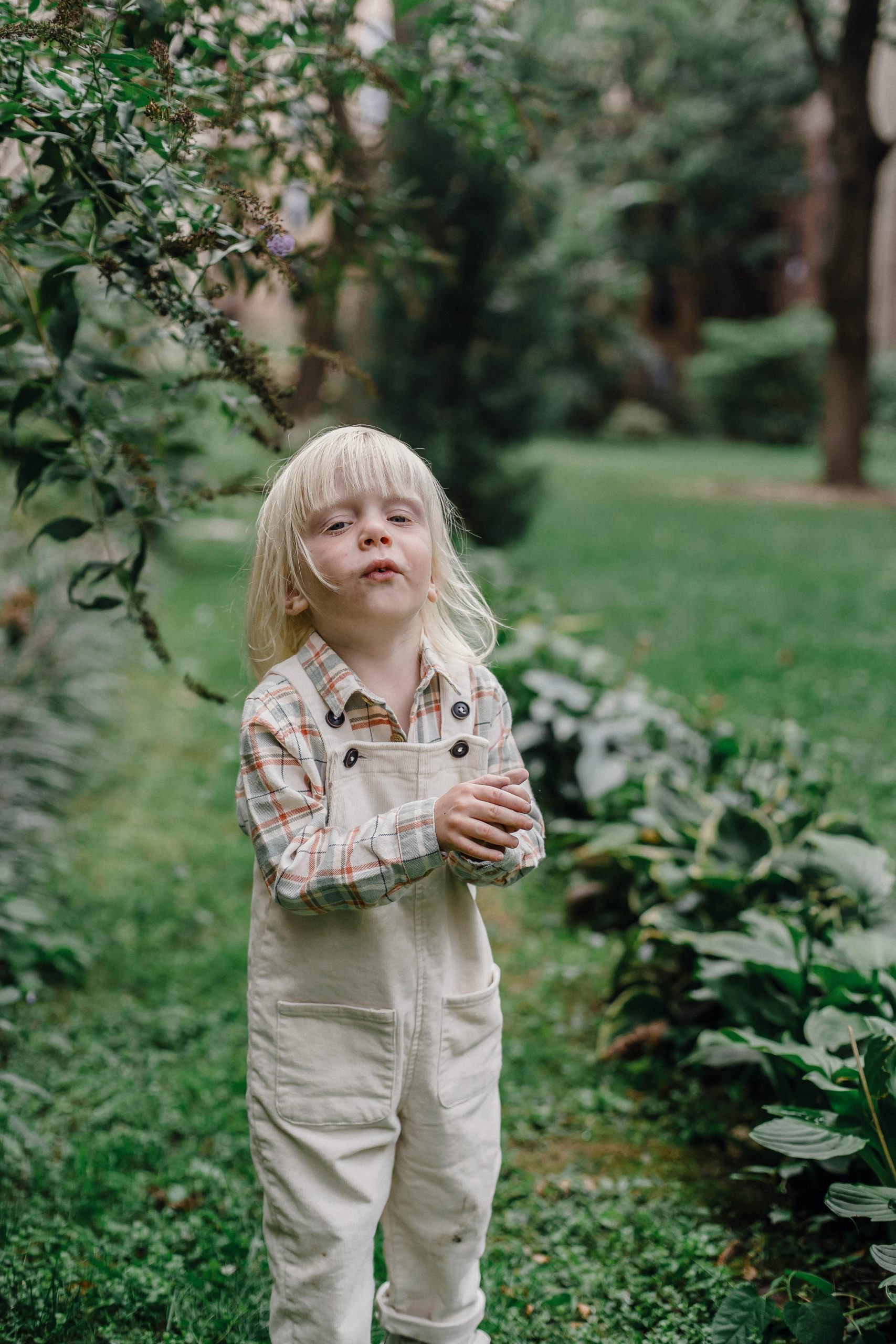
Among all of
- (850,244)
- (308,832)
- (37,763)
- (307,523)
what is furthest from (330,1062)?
→ (850,244)

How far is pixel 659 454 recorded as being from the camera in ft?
63.0

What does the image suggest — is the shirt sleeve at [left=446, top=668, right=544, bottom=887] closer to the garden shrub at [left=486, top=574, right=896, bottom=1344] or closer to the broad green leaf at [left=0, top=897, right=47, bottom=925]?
the garden shrub at [left=486, top=574, right=896, bottom=1344]

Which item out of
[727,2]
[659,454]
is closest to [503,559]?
[659,454]

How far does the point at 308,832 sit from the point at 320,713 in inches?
7.4

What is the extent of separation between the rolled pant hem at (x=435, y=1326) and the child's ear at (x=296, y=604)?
3.92 feet

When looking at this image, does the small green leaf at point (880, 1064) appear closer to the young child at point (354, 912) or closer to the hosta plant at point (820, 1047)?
the hosta plant at point (820, 1047)

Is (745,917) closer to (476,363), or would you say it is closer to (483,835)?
(483,835)

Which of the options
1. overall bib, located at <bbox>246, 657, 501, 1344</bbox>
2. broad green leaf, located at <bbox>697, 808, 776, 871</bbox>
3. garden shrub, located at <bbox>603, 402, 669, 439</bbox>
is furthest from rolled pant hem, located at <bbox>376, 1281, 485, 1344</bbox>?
garden shrub, located at <bbox>603, 402, 669, 439</bbox>

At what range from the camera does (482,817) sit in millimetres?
1426

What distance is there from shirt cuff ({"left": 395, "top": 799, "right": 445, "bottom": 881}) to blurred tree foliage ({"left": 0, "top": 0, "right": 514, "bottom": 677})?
0.74m

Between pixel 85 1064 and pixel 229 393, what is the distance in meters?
1.82

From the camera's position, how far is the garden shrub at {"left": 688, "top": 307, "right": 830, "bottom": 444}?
2072 centimetres

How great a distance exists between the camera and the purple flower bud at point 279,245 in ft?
5.69

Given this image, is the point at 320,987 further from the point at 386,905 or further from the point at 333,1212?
the point at 333,1212
